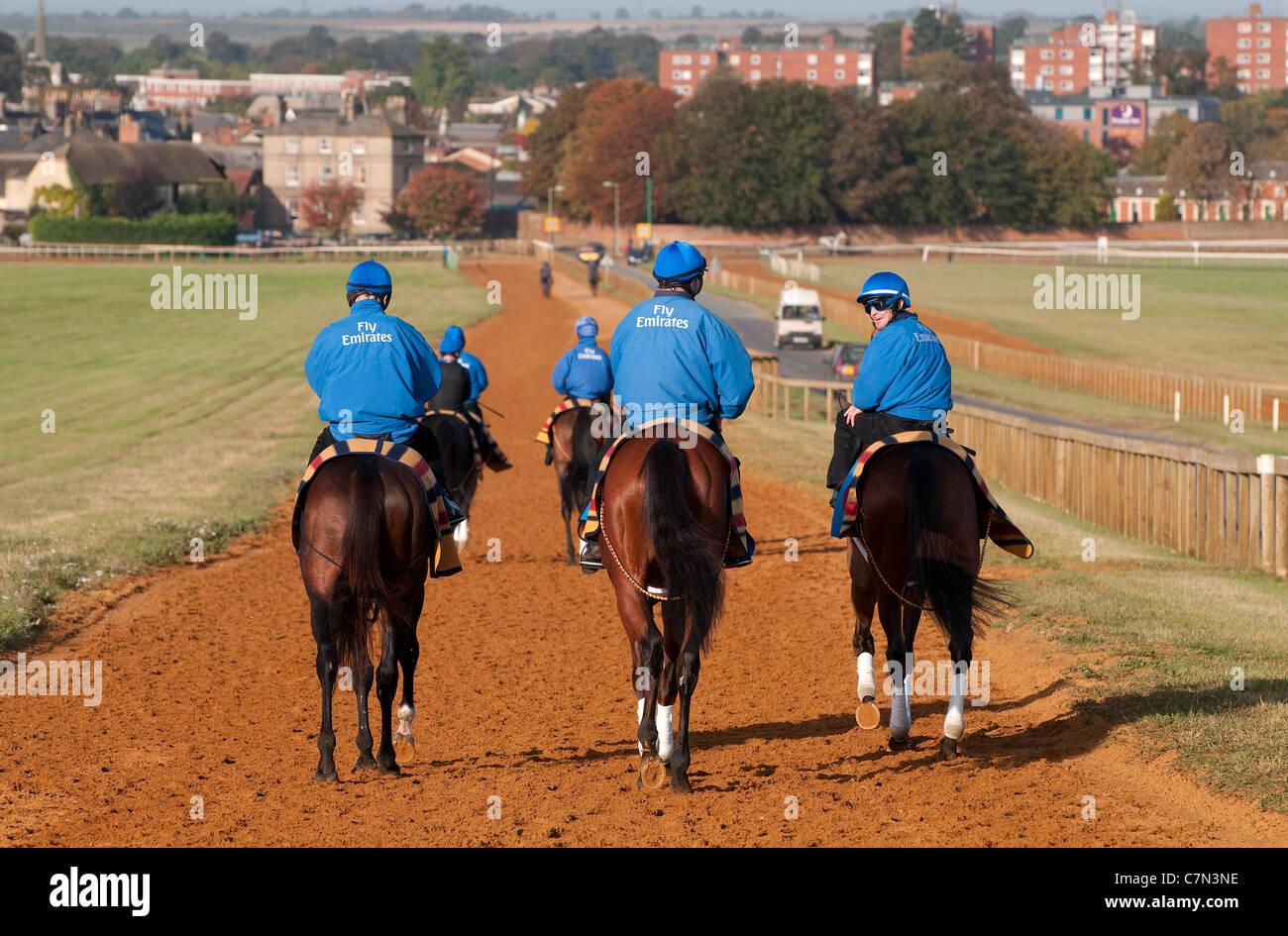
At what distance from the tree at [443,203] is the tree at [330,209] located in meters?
4.76

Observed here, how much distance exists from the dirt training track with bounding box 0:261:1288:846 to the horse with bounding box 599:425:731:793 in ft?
1.30

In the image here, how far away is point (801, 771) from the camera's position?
849 centimetres

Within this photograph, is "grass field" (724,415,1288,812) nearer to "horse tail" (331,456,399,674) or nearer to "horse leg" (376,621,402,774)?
"horse leg" (376,621,402,774)

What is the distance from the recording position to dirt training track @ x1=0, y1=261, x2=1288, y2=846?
7.41 m

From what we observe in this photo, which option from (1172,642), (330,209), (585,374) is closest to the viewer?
(1172,642)

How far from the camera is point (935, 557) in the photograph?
8.43m

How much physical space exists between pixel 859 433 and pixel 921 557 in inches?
43.1

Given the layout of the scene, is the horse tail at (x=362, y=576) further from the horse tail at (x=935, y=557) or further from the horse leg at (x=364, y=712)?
the horse tail at (x=935, y=557)

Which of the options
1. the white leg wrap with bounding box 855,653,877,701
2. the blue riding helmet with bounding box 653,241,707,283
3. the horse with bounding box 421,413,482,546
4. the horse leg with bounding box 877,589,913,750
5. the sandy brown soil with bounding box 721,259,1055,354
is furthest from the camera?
the sandy brown soil with bounding box 721,259,1055,354

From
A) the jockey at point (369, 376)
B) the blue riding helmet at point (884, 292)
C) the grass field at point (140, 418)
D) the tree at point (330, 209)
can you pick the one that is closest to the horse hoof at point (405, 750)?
the jockey at point (369, 376)

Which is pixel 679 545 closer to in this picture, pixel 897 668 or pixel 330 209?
pixel 897 668

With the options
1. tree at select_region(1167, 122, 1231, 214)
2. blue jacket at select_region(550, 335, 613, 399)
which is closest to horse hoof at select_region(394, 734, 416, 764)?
blue jacket at select_region(550, 335, 613, 399)

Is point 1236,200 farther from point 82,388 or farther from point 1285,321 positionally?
point 82,388

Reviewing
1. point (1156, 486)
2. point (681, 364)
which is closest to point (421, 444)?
point (681, 364)
